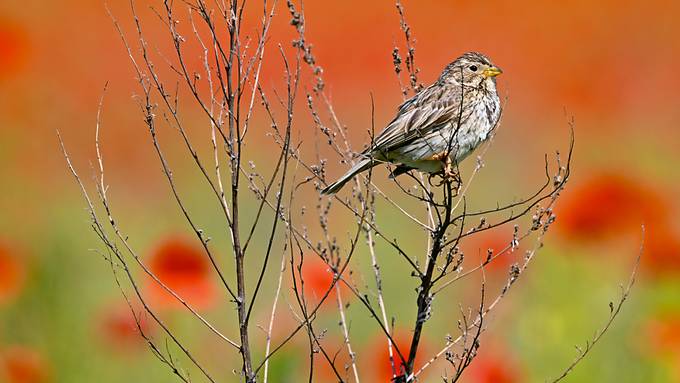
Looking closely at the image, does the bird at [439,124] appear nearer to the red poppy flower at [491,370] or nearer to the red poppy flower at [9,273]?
the red poppy flower at [491,370]

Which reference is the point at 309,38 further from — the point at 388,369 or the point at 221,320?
the point at 388,369

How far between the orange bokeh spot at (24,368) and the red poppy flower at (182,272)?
2.22ft

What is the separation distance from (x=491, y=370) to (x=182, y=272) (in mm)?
1577

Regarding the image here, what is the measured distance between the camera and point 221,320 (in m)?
8.48

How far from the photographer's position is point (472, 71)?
6.14 m

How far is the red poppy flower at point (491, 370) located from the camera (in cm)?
602

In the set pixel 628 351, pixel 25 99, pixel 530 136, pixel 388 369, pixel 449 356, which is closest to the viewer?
pixel 449 356

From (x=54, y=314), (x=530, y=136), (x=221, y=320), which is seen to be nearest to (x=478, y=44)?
(x=530, y=136)

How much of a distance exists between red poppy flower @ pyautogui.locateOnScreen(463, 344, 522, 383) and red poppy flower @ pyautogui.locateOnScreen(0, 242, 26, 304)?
8.02 ft

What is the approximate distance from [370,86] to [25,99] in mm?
6556

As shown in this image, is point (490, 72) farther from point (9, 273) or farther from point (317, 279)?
point (9, 273)

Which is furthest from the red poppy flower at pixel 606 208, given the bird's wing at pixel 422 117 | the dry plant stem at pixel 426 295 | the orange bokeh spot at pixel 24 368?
the dry plant stem at pixel 426 295

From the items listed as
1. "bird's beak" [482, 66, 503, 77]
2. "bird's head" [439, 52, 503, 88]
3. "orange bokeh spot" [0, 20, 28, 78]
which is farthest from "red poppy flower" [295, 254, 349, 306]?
"orange bokeh spot" [0, 20, 28, 78]

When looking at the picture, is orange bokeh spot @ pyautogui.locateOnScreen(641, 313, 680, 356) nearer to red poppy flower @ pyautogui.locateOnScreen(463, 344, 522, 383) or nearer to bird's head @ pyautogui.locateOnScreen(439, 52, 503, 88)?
red poppy flower @ pyautogui.locateOnScreen(463, 344, 522, 383)
